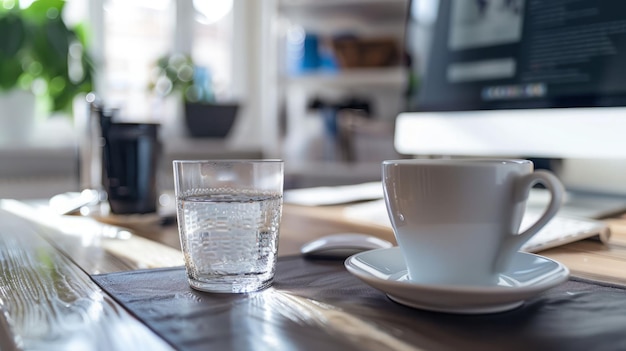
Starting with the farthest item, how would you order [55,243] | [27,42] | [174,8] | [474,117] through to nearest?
[174,8] → [27,42] → [474,117] → [55,243]

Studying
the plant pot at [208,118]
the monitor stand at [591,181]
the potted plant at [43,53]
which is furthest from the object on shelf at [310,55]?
the monitor stand at [591,181]

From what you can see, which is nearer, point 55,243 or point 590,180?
point 55,243

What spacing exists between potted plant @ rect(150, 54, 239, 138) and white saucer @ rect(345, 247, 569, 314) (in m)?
2.08

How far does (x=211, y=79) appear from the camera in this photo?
109 inches

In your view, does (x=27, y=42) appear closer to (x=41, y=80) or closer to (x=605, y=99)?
(x=41, y=80)

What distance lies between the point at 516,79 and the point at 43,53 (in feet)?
5.56

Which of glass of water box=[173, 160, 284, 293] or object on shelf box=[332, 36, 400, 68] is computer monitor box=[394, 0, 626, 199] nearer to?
glass of water box=[173, 160, 284, 293]

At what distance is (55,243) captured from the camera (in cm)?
67

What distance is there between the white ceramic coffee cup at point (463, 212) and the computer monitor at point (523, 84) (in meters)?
0.50

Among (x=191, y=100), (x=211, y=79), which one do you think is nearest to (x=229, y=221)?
(x=191, y=100)

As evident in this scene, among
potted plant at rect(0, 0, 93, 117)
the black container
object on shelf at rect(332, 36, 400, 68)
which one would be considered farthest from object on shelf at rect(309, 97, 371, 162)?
the black container

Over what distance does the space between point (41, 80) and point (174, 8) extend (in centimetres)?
72

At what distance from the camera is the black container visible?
3.04 feet

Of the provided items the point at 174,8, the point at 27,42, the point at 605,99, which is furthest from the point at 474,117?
the point at 174,8
